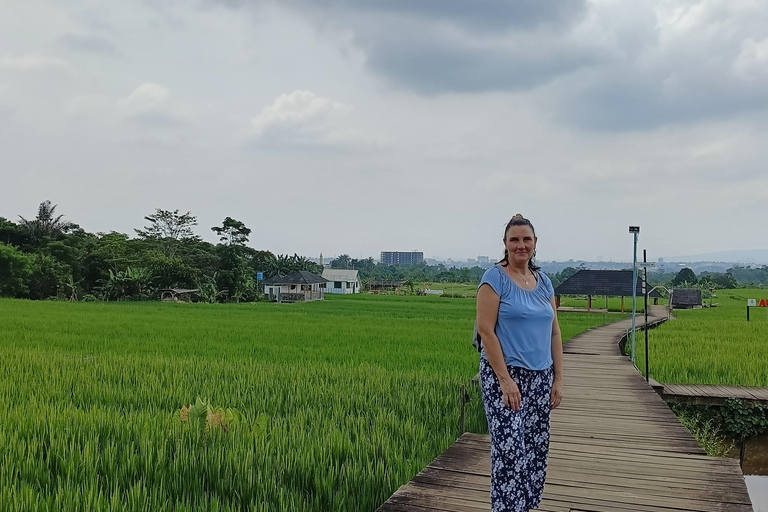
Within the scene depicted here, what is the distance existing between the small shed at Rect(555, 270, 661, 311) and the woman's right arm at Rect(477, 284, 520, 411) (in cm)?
2946

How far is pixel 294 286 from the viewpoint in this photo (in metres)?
42.1

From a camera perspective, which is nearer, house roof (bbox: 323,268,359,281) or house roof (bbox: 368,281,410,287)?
house roof (bbox: 323,268,359,281)

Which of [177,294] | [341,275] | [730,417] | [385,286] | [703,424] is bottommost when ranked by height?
[703,424]

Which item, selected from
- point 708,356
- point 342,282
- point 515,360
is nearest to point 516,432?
point 515,360

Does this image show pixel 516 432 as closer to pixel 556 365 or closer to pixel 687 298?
pixel 556 365

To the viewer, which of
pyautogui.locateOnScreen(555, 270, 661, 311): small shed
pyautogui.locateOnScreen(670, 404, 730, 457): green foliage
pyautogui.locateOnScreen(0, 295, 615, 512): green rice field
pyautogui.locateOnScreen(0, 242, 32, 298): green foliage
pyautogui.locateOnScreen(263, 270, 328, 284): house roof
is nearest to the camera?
pyautogui.locateOnScreen(0, 295, 615, 512): green rice field

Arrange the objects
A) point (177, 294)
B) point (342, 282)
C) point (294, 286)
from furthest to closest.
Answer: point (342, 282) < point (294, 286) < point (177, 294)

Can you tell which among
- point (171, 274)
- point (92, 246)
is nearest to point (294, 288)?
point (171, 274)

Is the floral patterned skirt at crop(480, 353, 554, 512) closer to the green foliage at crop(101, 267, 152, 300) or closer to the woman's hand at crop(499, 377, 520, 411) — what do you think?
the woman's hand at crop(499, 377, 520, 411)

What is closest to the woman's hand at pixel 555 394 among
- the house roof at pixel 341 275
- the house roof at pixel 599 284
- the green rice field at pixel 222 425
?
the green rice field at pixel 222 425

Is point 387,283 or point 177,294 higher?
point 387,283

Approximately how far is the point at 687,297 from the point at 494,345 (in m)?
36.1

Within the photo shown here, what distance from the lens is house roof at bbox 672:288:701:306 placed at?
113 ft

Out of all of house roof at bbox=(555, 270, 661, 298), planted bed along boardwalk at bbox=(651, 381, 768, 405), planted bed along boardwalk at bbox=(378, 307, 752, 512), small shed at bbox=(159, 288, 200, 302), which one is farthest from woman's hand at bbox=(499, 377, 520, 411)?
small shed at bbox=(159, 288, 200, 302)
